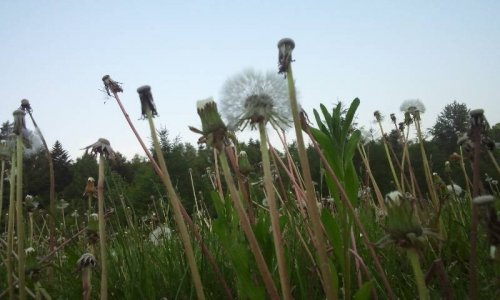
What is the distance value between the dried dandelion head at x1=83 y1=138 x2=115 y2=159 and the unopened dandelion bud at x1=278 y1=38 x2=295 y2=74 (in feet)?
2.31

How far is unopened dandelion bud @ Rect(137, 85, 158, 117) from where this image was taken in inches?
46.9

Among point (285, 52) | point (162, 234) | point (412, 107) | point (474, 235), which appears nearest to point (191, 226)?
point (285, 52)

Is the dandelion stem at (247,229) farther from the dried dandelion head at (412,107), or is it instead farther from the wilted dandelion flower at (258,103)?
the dried dandelion head at (412,107)

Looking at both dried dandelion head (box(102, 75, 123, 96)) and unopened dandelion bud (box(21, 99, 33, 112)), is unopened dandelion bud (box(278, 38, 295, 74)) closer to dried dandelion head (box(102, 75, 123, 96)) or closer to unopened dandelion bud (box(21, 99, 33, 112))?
dried dandelion head (box(102, 75, 123, 96))

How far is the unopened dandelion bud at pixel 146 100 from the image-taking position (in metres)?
1.19

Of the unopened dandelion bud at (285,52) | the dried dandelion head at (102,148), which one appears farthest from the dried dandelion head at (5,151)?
the unopened dandelion bud at (285,52)

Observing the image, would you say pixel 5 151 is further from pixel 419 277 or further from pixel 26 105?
pixel 419 277

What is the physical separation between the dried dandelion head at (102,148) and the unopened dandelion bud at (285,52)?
2.31 ft

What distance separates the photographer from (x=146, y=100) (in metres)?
1.20

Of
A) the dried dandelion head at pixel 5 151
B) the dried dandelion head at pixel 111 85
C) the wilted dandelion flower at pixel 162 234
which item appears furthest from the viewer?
the wilted dandelion flower at pixel 162 234

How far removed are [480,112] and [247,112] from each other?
0.62 meters

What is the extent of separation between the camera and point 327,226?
1375 millimetres

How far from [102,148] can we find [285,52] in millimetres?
739

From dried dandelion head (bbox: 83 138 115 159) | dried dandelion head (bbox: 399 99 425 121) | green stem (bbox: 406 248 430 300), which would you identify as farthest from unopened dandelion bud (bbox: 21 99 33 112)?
dried dandelion head (bbox: 399 99 425 121)
